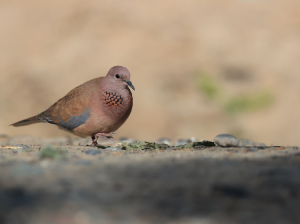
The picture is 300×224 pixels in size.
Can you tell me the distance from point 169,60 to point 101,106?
13.2m

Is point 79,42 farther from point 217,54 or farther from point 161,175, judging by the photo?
point 161,175

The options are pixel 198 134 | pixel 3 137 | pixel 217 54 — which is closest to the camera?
pixel 3 137

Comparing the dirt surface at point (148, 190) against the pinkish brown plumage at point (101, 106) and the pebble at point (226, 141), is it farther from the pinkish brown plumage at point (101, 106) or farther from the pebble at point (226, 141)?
the pinkish brown plumage at point (101, 106)

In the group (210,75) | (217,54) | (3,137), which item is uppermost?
(217,54)

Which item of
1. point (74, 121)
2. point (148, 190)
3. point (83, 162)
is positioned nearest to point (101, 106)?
point (74, 121)

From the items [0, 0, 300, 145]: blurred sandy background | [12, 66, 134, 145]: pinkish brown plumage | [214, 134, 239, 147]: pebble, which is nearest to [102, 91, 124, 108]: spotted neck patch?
[12, 66, 134, 145]: pinkish brown plumage

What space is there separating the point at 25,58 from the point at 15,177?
56.6 ft

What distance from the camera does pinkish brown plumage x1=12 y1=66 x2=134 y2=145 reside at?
542 cm

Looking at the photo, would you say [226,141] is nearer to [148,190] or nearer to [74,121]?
[74,121]

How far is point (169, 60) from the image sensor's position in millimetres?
18312

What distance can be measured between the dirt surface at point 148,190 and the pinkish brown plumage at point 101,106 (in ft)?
6.18

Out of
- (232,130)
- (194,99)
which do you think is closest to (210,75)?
(194,99)

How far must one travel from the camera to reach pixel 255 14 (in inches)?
821

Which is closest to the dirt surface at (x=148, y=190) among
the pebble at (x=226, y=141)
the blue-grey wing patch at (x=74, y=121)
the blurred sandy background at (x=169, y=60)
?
the pebble at (x=226, y=141)
